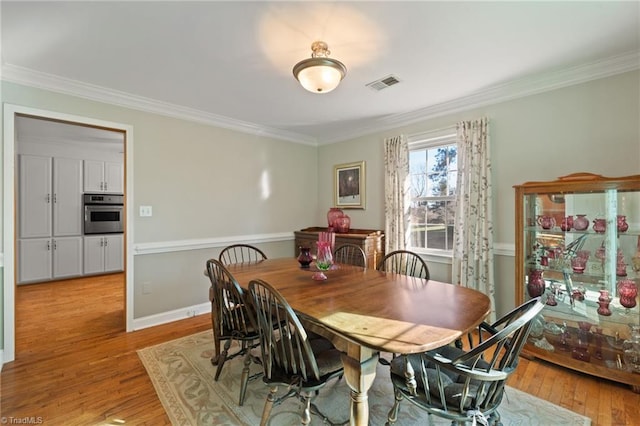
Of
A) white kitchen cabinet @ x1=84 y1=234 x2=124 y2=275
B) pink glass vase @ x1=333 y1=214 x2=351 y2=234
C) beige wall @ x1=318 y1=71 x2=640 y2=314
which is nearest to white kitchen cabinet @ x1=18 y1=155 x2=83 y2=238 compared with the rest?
white kitchen cabinet @ x1=84 y1=234 x2=124 y2=275

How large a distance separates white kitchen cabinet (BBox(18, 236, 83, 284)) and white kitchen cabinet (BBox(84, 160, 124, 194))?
100 cm

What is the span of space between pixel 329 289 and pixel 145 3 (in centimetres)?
201

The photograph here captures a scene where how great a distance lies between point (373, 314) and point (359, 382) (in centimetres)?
32

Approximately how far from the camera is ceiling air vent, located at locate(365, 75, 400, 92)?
8.56ft

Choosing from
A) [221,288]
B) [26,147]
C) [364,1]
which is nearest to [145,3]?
[364,1]

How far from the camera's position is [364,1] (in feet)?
5.40

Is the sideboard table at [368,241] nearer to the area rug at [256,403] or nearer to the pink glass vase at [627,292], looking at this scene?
the area rug at [256,403]

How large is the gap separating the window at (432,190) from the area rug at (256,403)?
5.62ft

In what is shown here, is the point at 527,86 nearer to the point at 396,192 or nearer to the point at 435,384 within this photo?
the point at 396,192

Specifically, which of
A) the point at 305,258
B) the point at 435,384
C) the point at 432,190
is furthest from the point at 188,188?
the point at 435,384

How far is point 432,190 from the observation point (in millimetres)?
3543

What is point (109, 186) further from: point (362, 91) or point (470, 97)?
point (470, 97)

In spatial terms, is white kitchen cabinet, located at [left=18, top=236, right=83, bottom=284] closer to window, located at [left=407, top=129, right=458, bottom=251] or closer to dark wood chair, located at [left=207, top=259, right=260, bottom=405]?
dark wood chair, located at [left=207, top=259, right=260, bottom=405]

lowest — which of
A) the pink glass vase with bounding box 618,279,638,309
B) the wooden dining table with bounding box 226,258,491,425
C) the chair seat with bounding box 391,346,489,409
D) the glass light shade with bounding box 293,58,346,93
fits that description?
the chair seat with bounding box 391,346,489,409
